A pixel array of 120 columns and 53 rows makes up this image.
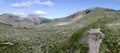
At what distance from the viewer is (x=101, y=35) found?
23.4 metres

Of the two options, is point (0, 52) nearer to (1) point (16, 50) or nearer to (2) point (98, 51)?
(1) point (16, 50)

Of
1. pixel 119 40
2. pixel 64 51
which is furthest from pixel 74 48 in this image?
pixel 119 40

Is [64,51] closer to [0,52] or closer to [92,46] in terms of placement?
[92,46]

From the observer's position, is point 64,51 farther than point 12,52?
No

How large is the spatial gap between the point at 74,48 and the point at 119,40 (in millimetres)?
4165

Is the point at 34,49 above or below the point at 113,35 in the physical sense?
below

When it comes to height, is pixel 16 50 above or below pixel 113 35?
below

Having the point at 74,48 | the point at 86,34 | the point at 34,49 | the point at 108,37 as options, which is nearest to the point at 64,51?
the point at 74,48

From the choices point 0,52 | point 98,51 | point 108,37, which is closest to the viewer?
point 98,51

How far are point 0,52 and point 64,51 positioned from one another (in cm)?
1144

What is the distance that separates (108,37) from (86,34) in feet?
6.66

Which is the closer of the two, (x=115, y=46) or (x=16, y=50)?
(x=115, y=46)

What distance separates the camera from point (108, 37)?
23688 millimetres

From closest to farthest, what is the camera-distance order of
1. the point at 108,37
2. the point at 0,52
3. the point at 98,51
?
the point at 98,51 → the point at 108,37 → the point at 0,52
